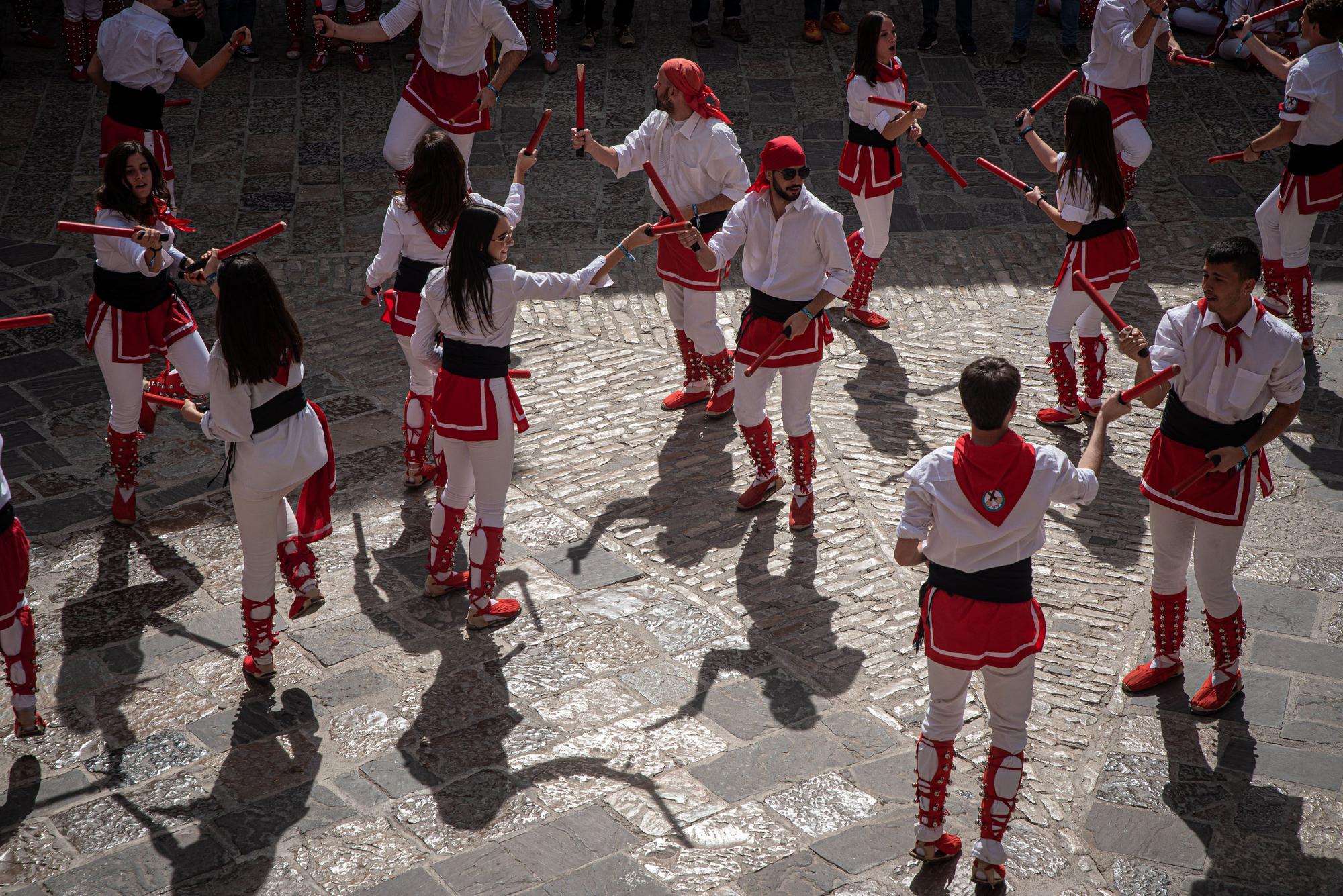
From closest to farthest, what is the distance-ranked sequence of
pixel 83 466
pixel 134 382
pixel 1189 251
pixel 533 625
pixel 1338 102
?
pixel 533 625 → pixel 134 382 → pixel 83 466 → pixel 1338 102 → pixel 1189 251

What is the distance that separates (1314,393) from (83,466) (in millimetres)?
7249

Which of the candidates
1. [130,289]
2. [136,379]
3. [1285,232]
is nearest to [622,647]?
[136,379]

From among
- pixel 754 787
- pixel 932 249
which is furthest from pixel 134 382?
pixel 932 249

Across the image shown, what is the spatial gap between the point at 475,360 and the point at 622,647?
1424 mm

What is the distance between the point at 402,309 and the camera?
645cm

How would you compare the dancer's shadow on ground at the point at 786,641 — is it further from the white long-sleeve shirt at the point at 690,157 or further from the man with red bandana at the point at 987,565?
the white long-sleeve shirt at the point at 690,157

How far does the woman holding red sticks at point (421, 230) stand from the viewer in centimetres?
598

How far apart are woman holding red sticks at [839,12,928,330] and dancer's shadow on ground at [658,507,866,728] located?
8.11ft

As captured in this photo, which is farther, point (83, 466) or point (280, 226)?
point (83, 466)

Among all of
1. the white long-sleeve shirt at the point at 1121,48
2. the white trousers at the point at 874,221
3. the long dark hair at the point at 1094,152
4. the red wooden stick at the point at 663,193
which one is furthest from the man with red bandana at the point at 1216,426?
the white long-sleeve shirt at the point at 1121,48

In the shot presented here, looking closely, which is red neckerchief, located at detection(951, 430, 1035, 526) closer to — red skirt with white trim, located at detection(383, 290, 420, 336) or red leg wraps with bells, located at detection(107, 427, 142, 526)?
red skirt with white trim, located at detection(383, 290, 420, 336)

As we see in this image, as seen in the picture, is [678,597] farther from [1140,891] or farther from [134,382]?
[134,382]

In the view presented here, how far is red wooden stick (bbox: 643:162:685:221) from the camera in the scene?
21.5ft

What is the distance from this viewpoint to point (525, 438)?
742 cm
